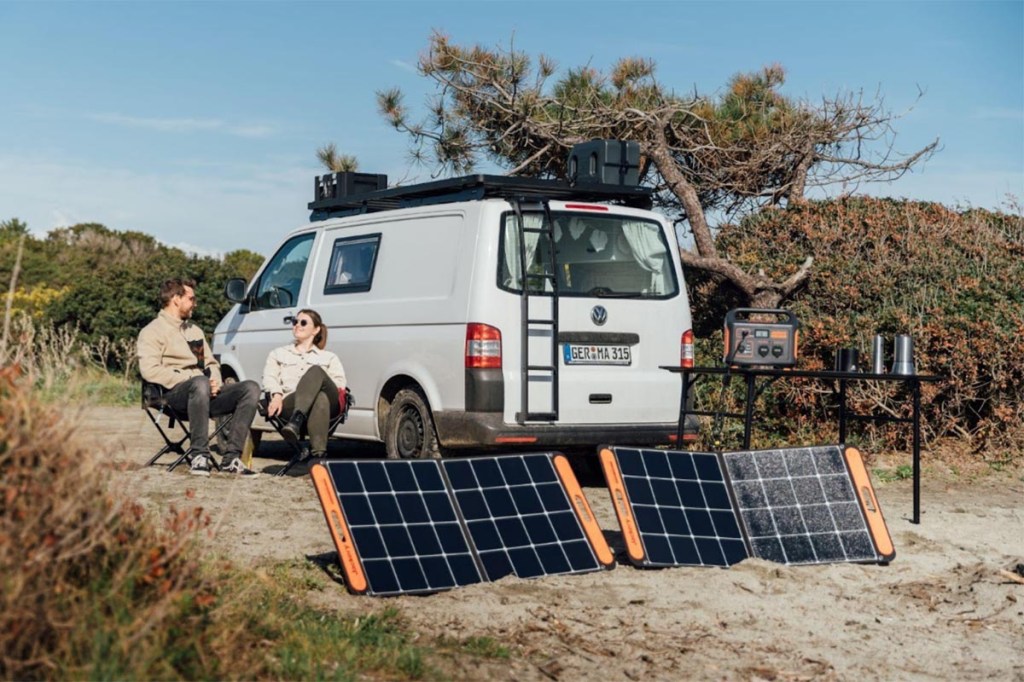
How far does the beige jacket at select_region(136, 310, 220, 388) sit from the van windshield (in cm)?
282

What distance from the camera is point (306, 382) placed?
10.1m

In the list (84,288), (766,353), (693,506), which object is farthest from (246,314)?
(84,288)

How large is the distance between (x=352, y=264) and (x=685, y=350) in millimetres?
2811

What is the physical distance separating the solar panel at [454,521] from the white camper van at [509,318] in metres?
2.35

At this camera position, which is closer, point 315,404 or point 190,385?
A: point 315,404

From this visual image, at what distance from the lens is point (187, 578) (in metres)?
4.64

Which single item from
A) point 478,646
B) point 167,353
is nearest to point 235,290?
point 167,353

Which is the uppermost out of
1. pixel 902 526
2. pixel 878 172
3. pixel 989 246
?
pixel 878 172

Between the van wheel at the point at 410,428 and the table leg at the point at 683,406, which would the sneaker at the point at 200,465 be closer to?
the van wheel at the point at 410,428

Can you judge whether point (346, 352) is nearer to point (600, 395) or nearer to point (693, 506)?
point (600, 395)

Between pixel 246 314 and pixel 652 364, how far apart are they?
4051 millimetres

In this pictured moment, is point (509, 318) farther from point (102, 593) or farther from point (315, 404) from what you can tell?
point (102, 593)

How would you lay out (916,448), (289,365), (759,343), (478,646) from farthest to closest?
(289,365), (759,343), (916,448), (478,646)

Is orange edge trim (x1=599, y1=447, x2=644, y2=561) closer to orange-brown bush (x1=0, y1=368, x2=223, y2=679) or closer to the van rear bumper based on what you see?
the van rear bumper
